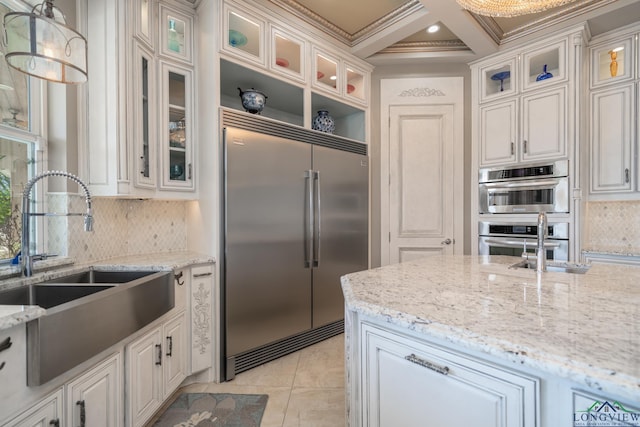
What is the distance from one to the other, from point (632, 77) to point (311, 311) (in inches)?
137

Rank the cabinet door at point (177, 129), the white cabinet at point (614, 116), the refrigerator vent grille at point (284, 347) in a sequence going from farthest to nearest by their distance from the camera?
the white cabinet at point (614, 116), the refrigerator vent grille at point (284, 347), the cabinet door at point (177, 129)

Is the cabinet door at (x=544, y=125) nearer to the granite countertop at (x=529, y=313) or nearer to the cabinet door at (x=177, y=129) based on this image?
the granite countertop at (x=529, y=313)

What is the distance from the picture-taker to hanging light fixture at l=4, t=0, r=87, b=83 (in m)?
1.22

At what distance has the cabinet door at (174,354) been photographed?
1.89 m

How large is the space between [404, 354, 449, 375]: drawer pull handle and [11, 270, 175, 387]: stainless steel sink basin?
4.17ft

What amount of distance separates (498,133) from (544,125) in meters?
0.39

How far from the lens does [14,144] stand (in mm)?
1748

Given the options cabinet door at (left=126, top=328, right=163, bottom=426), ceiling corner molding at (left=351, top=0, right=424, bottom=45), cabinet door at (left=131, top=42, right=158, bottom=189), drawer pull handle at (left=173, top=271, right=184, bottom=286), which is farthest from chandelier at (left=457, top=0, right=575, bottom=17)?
cabinet door at (left=126, top=328, right=163, bottom=426)

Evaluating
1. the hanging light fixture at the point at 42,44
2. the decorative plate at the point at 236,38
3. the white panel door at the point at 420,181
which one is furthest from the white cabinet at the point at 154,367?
the white panel door at the point at 420,181

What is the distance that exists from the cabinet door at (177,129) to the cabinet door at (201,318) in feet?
2.26

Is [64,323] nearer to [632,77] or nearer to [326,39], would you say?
[326,39]

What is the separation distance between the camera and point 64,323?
46.4 inches

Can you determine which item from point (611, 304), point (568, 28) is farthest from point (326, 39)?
point (611, 304)

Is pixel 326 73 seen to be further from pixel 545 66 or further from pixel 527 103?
pixel 545 66
